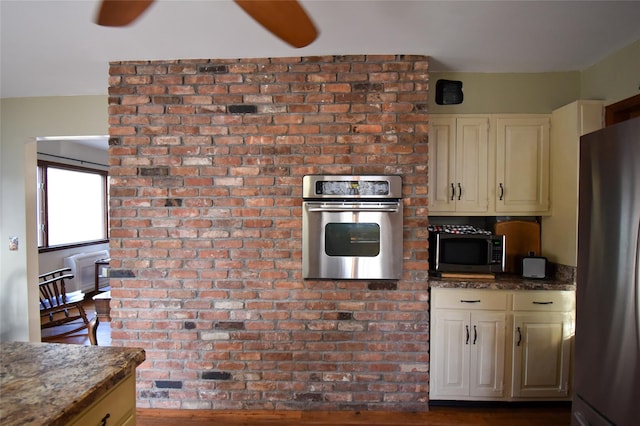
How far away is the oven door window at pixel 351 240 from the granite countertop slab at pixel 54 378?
126 centimetres

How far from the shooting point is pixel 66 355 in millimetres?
1118

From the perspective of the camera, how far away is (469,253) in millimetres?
2299

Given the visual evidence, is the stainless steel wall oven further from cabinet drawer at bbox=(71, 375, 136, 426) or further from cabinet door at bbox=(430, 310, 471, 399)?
cabinet drawer at bbox=(71, 375, 136, 426)

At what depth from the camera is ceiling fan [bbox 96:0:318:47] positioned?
1021mm

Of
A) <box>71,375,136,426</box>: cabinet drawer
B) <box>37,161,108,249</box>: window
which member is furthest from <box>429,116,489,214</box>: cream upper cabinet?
<box>37,161,108,249</box>: window

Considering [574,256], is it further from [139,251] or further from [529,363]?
[139,251]

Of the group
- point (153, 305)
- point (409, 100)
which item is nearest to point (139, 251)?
point (153, 305)

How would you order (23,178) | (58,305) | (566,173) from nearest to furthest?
1. (566,173)
2. (23,178)
3. (58,305)

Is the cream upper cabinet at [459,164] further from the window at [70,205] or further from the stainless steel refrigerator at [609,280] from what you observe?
the window at [70,205]

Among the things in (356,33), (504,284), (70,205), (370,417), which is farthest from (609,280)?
(70,205)

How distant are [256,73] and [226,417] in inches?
94.8

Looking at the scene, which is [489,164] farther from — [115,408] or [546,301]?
[115,408]

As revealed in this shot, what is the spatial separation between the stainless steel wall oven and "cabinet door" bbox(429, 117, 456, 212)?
527 mm

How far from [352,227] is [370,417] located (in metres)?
1.31
